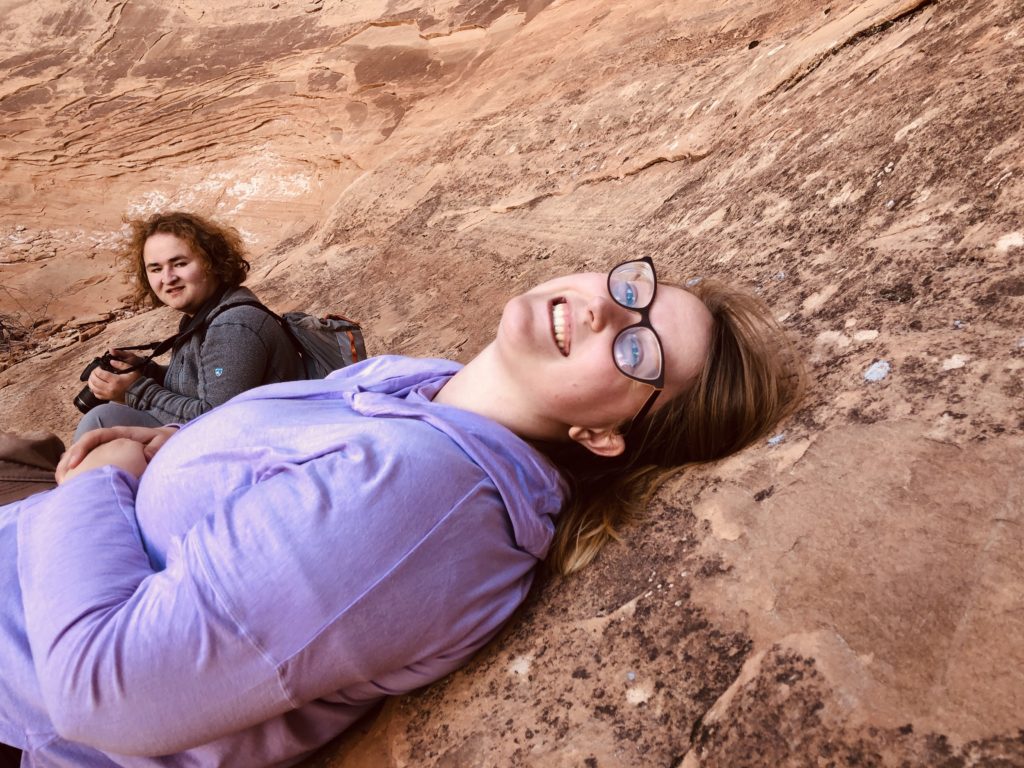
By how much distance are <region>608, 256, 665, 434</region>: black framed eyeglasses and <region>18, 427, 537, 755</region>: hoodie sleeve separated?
36 cm

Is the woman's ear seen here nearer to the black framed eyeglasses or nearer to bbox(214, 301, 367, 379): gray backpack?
the black framed eyeglasses

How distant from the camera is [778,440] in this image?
4.88 feet

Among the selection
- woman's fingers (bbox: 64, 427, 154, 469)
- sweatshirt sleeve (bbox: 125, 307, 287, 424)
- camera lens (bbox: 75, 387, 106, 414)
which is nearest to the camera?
woman's fingers (bbox: 64, 427, 154, 469)

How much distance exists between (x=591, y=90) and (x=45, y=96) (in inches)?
207

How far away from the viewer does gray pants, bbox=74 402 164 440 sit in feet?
8.41

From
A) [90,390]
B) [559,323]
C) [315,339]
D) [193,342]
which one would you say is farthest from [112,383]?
[559,323]

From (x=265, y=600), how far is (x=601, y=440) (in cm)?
69

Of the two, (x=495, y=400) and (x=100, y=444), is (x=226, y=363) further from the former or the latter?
(x=495, y=400)

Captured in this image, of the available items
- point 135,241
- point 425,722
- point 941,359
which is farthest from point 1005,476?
point 135,241

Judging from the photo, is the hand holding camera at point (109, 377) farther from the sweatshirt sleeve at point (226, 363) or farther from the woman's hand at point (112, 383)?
the sweatshirt sleeve at point (226, 363)

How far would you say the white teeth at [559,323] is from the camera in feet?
4.74

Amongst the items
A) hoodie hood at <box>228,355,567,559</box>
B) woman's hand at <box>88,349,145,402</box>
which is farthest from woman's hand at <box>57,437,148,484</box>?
woman's hand at <box>88,349,145,402</box>

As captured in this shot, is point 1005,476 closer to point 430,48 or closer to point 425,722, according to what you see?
point 425,722

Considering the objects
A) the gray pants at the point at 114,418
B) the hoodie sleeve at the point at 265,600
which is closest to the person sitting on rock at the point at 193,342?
the gray pants at the point at 114,418
